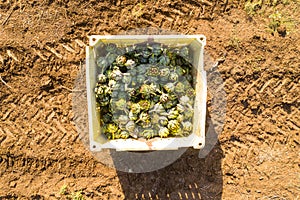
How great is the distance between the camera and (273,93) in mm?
4289

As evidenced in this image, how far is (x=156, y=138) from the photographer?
3.76m

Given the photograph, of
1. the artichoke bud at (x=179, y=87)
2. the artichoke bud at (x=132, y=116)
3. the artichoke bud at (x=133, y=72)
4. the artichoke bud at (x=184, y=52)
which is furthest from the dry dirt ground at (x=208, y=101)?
the artichoke bud at (x=132, y=116)

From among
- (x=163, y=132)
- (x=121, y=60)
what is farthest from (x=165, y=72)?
(x=163, y=132)

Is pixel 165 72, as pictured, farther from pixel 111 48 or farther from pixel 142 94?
pixel 111 48

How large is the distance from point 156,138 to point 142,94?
0.42 m

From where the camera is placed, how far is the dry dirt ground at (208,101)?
427 cm

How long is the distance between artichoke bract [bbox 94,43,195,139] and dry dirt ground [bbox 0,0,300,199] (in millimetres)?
566

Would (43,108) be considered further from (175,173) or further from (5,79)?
(175,173)

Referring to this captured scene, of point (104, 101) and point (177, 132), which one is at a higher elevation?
point (104, 101)

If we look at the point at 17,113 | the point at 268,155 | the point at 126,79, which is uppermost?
the point at 126,79

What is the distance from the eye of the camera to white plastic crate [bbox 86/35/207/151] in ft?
11.9

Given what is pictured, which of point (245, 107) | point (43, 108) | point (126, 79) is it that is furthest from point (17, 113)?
point (245, 107)

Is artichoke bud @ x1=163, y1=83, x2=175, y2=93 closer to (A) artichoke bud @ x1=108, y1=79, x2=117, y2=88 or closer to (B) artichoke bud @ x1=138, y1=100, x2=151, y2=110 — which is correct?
(B) artichoke bud @ x1=138, y1=100, x2=151, y2=110

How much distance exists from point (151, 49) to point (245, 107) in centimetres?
123
